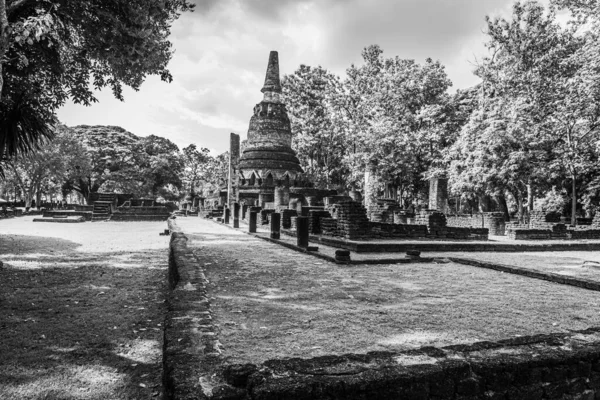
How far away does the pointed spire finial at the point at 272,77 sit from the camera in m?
35.3

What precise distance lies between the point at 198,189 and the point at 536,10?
131 ft

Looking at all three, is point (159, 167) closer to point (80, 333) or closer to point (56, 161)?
point (56, 161)

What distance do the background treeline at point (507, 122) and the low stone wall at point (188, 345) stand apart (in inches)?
717

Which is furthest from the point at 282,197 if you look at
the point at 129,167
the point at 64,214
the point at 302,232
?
the point at 129,167

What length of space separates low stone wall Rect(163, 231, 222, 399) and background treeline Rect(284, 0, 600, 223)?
18213 mm

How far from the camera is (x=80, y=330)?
11.9 ft

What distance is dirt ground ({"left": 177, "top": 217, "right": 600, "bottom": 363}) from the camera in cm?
308

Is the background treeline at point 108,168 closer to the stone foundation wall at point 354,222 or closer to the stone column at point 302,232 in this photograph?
the stone foundation wall at point 354,222

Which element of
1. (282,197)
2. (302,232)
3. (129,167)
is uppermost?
(129,167)

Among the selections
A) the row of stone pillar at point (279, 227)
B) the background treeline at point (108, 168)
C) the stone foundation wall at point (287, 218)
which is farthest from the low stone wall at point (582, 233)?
the background treeline at point (108, 168)

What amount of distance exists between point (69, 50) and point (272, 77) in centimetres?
2839

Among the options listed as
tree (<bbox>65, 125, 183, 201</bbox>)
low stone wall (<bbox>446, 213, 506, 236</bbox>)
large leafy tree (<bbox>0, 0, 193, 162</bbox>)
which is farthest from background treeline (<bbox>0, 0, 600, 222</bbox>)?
tree (<bbox>65, 125, 183, 201</bbox>)

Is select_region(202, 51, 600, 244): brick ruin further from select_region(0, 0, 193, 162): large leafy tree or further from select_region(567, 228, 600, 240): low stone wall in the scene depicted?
select_region(0, 0, 193, 162): large leafy tree

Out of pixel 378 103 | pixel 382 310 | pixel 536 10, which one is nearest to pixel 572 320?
pixel 382 310
